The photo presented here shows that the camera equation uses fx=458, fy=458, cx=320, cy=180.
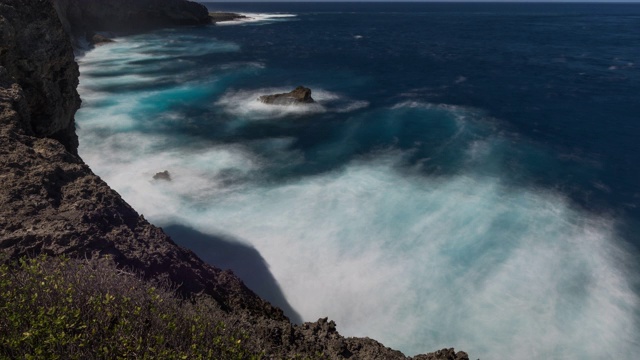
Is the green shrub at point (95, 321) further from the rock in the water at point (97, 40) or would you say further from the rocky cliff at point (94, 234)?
the rock in the water at point (97, 40)

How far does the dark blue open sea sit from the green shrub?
887cm

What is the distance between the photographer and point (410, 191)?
2730cm

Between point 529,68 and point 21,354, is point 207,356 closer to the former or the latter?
point 21,354

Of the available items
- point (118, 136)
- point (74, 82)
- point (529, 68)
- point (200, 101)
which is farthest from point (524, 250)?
point (529, 68)

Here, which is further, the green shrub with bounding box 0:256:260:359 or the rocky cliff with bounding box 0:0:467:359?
the rocky cliff with bounding box 0:0:467:359

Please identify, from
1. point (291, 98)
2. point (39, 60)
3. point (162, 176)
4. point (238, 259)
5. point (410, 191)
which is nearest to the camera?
point (39, 60)

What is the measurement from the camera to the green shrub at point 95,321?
7793 mm

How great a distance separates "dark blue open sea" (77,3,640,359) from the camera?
18.2m

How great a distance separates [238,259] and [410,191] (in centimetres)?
1169

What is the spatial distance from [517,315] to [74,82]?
73.1 feet

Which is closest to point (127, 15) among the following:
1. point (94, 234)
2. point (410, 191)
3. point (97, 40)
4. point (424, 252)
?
point (97, 40)

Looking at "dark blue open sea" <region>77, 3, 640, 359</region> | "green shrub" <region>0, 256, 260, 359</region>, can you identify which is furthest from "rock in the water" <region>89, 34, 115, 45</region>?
"green shrub" <region>0, 256, 260, 359</region>

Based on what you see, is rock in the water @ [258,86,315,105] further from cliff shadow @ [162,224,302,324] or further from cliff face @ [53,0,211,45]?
cliff face @ [53,0,211,45]

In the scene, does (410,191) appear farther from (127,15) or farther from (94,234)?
(127,15)
